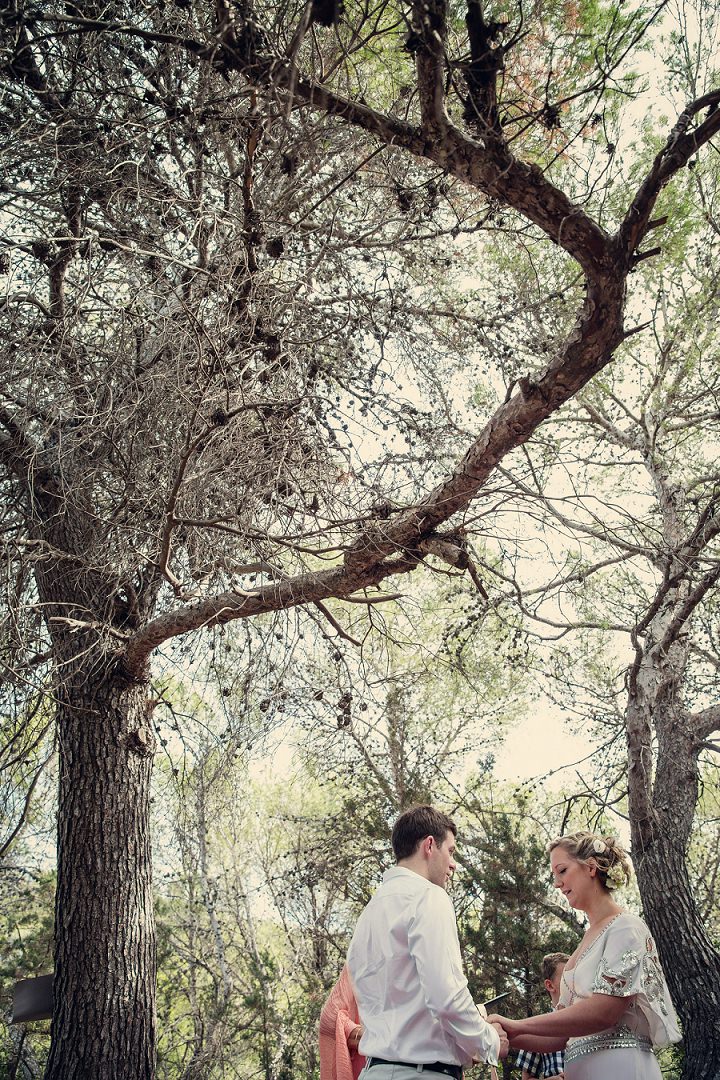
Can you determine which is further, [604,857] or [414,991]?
[604,857]

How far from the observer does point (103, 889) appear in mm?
3883

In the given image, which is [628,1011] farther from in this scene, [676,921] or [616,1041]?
[676,921]

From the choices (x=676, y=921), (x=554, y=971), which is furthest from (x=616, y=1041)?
(x=676, y=921)

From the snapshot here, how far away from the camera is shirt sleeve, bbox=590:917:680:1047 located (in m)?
2.50

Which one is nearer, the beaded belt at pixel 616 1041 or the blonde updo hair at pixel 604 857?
the beaded belt at pixel 616 1041

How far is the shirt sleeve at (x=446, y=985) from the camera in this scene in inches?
83.7

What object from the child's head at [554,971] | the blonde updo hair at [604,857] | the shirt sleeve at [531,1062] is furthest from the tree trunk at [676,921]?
the shirt sleeve at [531,1062]

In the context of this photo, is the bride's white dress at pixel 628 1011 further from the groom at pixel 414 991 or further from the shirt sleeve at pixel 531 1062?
the groom at pixel 414 991

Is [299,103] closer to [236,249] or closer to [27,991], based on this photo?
[236,249]

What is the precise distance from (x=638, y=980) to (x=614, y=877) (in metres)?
0.38

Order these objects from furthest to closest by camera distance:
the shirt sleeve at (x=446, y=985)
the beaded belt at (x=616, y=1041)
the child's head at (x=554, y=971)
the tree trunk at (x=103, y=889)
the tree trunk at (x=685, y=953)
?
the tree trunk at (x=685, y=953), the child's head at (x=554, y=971), the tree trunk at (x=103, y=889), the beaded belt at (x=616, y=1041), the shirt sleeve at (x=446, y=985)

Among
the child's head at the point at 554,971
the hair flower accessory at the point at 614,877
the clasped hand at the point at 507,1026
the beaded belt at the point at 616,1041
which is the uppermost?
the hair flower accessory at the point at 614,877

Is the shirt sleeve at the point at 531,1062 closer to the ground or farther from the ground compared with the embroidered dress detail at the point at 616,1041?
closer to the ground

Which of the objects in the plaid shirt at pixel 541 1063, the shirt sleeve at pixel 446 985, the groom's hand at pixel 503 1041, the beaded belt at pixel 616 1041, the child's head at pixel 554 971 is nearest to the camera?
the shirt sleeve at pixel 446 985
